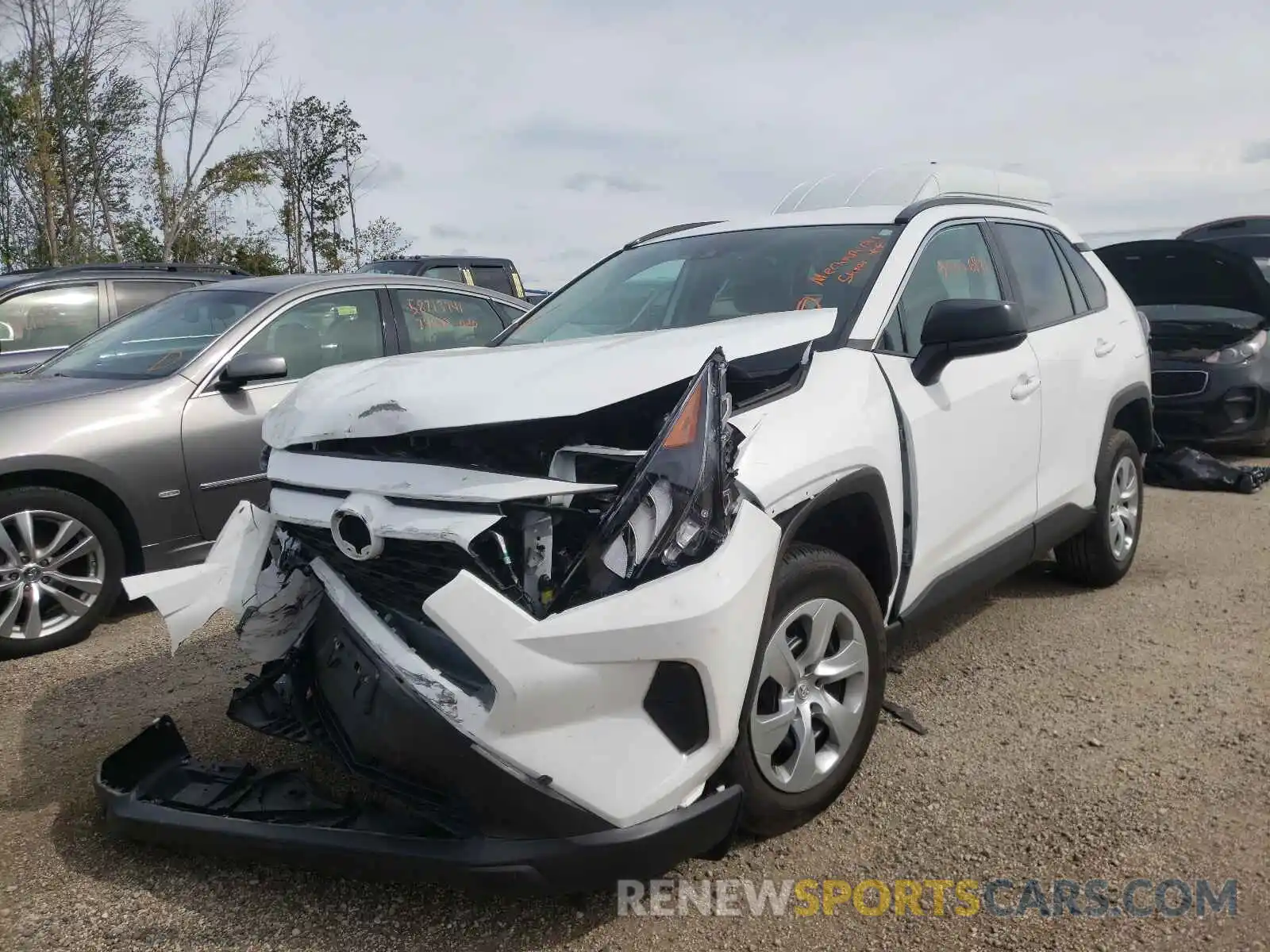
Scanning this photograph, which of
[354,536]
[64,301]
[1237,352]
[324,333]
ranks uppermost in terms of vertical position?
[64,301]

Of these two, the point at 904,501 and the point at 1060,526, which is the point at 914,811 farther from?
the point at 1060,526

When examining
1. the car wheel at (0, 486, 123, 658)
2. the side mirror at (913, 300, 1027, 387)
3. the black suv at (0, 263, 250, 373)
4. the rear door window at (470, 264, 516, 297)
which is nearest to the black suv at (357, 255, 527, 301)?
the rear door window at (470, 264, 516, 297)

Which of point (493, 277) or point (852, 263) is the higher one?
point (493, 277)

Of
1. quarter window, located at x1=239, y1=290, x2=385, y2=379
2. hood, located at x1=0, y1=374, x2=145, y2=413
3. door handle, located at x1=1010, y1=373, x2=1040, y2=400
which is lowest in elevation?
door handle, located at x1=1010, y1=373, x2=1040, y2=400

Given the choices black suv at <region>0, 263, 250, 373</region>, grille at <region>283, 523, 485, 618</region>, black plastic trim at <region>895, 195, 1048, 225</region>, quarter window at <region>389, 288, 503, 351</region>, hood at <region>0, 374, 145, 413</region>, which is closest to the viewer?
grille at <region>283, 523, 485, 618</region>

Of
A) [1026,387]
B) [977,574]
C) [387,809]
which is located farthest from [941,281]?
[387,809]

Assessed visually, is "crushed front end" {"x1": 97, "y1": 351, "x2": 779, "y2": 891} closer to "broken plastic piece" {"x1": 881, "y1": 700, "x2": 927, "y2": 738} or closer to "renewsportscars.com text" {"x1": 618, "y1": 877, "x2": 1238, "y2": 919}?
"renewsportscars.com text" {"x1": 618, "y1": 877, "x2": 1238, "y2": 919}

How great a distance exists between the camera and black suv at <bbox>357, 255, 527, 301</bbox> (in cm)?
1196

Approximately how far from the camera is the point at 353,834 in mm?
2086

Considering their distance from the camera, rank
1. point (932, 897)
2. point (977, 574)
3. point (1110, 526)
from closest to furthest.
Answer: point (932, 897) < point (977, 574) < point (1110, 526)

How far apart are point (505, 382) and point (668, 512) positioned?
20.5 inches

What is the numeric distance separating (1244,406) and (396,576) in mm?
7735

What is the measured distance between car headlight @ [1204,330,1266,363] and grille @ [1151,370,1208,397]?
0.14m

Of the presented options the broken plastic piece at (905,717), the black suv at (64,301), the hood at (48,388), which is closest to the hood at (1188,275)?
the broken plastic piece at (905,717)
